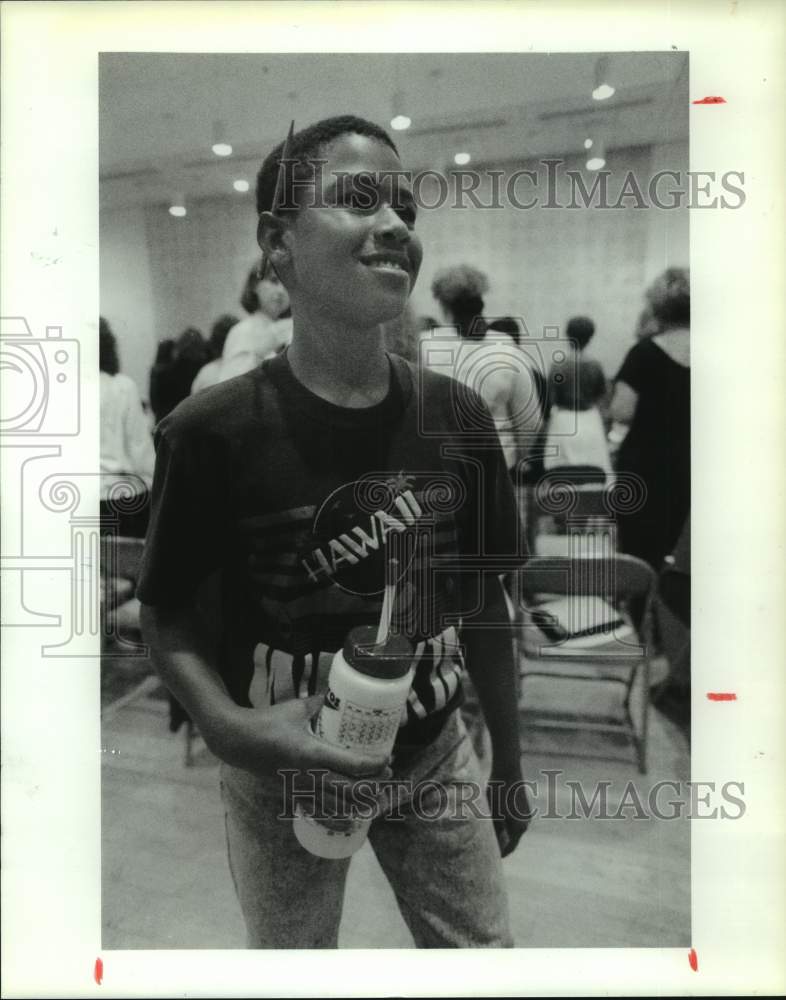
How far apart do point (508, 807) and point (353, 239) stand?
3.31ft

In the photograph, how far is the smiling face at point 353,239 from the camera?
1324 mm

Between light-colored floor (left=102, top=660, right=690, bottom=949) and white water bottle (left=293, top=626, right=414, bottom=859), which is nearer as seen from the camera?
white water bottle (left=293, top=626, right=414, bottom=859)

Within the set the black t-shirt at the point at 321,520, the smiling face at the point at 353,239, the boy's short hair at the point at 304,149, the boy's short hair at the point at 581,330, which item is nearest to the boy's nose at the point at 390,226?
the smiling face at the point at 353,239

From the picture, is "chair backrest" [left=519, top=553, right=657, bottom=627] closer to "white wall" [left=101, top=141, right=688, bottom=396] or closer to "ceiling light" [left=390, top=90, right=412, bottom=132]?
"white wall" [left=101, top=141, right=688, bottom=396]

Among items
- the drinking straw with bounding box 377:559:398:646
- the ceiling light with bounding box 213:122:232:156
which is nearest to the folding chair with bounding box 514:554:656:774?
the drinking straw with bounding box 377:559:398:646

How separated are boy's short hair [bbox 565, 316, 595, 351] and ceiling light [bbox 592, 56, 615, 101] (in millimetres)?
373

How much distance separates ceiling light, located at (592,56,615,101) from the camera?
1354 millimetres

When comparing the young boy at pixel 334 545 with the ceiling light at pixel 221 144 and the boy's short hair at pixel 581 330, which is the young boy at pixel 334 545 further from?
the boy's short hair at pixel 581 330

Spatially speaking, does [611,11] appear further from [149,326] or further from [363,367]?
[149,326]

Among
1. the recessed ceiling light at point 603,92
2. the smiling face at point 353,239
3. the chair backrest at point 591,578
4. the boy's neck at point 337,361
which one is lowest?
the chair backrest at point 591,578

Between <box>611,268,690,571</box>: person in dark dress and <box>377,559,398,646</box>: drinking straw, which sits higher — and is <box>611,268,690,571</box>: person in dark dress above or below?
above

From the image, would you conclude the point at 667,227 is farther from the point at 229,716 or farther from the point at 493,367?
the point at 229,716

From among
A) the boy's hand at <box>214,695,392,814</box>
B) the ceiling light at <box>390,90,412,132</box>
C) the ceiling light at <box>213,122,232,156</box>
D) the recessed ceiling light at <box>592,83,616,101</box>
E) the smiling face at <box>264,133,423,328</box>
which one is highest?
the recessed ceiling light at <box>592,83,616,101</box>

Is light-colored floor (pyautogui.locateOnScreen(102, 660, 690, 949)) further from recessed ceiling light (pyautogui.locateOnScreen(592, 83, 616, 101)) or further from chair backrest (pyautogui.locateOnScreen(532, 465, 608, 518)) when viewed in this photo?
recessed ceiling light (pyautogui.locateOnScreen(592, 83, 616, 101))
